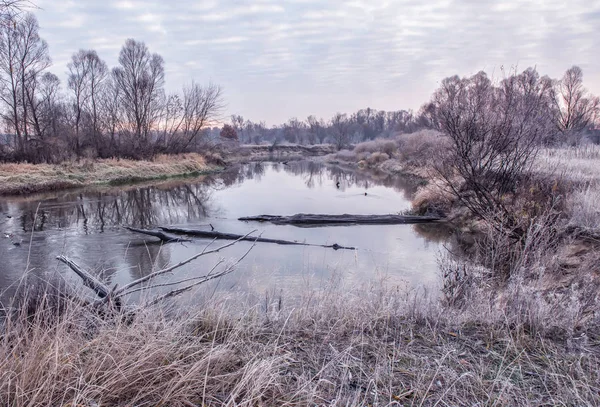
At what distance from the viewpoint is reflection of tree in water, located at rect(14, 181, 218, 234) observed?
1317 cm

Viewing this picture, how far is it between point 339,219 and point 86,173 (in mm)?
19414

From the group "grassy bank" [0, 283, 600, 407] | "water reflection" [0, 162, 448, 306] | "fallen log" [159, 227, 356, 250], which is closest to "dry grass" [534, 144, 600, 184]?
"water reflection" [0, 162, 448, 306]

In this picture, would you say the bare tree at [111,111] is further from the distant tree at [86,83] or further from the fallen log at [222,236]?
the fallen log at [222,236]

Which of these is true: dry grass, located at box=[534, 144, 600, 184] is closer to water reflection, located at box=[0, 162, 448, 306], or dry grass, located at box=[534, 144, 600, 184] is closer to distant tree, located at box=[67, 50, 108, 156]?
water reflection, located at box=[0, 162, 448, 306]

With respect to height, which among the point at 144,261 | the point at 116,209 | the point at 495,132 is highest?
the point at 495,132

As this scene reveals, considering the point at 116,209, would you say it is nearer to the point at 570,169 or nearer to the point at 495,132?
the point at 495,132

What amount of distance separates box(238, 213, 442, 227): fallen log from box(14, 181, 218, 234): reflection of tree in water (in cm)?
306

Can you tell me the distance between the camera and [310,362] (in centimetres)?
297

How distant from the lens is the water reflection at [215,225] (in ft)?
26.1

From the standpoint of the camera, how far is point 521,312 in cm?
382

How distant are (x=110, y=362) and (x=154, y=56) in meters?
43.4

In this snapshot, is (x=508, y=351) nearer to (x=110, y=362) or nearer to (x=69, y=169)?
(x=110, y=362)

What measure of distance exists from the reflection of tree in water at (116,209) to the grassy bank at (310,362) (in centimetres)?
992

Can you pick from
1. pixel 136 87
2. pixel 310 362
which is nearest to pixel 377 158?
pixel 136 87
